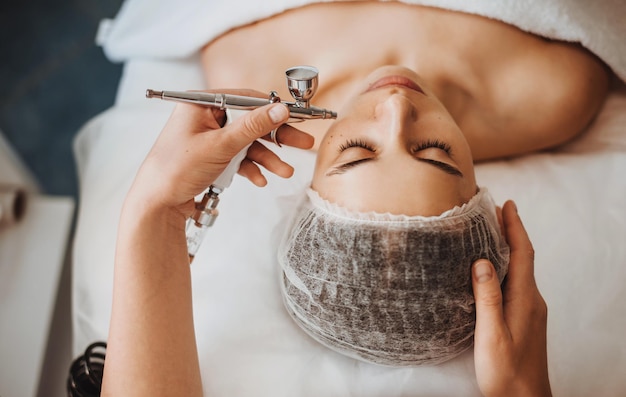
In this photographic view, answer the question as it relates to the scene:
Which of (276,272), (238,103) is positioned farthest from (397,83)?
(276,272)

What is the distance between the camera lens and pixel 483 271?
0.91 metres

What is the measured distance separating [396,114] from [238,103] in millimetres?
286

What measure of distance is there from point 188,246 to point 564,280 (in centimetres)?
81

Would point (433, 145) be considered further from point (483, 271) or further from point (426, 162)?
point (483, 271)

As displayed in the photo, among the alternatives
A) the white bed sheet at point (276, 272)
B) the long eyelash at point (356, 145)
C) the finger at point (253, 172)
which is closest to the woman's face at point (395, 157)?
the long eyelash at point (356, 145)

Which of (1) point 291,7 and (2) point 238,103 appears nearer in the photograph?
(2) point 238,103

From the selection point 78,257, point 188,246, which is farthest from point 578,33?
point 78,257

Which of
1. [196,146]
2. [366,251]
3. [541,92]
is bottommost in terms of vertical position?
[366,251]

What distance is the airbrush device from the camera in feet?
2.80

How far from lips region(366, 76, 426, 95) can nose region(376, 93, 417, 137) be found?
8cm

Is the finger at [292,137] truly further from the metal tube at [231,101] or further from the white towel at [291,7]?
the white towel at [291,7]

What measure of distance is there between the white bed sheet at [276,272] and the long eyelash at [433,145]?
0.38m

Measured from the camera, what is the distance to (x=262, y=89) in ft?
4.47

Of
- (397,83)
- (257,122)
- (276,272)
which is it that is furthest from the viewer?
(276,272)
